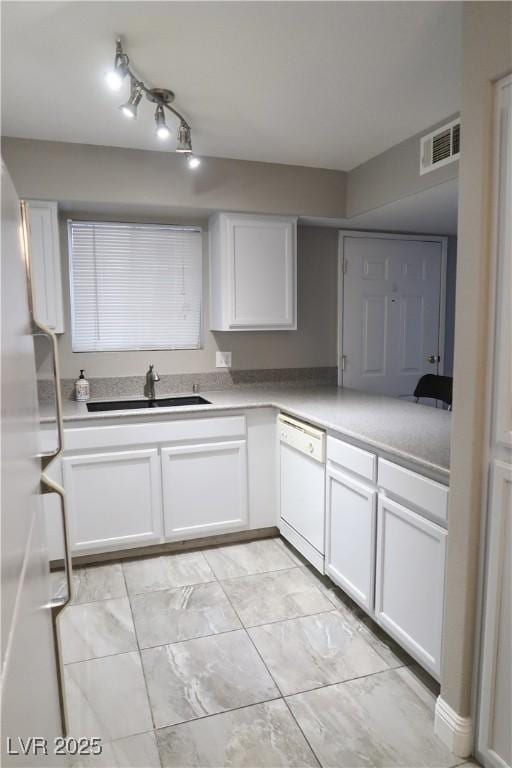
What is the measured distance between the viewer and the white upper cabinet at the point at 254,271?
316 cm

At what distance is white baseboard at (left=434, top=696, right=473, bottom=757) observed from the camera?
5.22ft

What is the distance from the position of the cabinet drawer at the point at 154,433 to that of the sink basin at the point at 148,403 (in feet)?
0.77

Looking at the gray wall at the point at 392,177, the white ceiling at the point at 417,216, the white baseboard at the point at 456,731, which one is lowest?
the white baseboard at the point at 456,731

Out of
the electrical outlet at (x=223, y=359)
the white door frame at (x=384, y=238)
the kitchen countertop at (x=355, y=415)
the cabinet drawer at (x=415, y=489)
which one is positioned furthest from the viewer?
the white door frame at (x=384, y=238)

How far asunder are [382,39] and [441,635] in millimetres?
2059

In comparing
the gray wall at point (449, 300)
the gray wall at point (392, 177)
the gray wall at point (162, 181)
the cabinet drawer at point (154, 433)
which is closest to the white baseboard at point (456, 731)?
the cabinet drawer at point (154, 433)

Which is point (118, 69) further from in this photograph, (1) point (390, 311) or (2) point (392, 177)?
(1) point (390, 311)

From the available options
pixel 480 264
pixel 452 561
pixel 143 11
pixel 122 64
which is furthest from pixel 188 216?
pixel 452 561

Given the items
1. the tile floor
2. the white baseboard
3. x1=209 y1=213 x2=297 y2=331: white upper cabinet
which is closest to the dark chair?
x1=209 y1=213 x2=297 y2=331: white upper cabinet

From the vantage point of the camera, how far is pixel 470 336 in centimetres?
149

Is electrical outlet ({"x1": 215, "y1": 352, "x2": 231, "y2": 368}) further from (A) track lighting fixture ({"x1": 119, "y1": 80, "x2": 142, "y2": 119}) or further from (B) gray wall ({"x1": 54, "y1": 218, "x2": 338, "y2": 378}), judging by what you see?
(A) track lighting fixture ({"x1": 119, "y1": 80, "x2": 142, "y2": 119})

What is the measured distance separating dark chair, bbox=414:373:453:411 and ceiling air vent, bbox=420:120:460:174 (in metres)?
1.37

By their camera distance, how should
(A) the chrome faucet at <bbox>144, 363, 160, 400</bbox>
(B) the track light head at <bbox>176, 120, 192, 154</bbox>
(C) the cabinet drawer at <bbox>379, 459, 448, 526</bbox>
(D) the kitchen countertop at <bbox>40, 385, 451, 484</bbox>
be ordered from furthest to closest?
(A) the chrome faucet at <bbox>144, 363, 160, 400</bbox> < (B) the track light head at <bbox>176, 120, 192, 154</bbox> < (D) the kitchen countertop at <bbox>40, 385, 451, 484</bbox> < (C) the cabinet drawer at <bbox>379, 459, 448, 526</bbox>

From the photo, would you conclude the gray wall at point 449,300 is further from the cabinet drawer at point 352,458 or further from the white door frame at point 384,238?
the cabinet drawer at point 352,458
